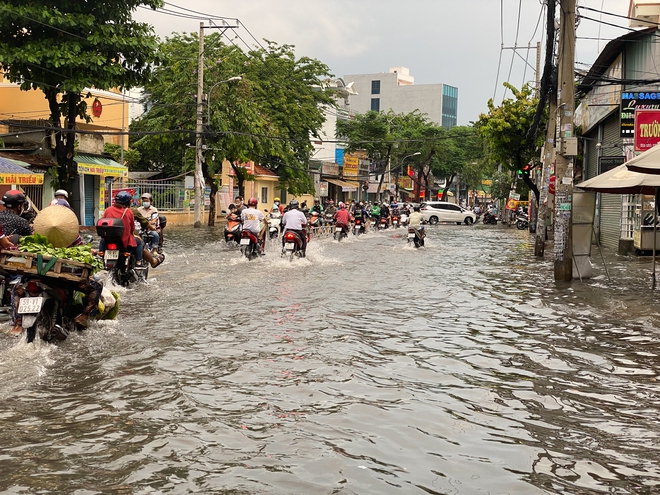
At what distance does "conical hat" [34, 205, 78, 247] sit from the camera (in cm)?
802

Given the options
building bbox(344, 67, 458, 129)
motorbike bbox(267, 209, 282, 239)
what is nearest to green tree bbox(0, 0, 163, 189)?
motorbike bbox(267, 209, 282, 239)

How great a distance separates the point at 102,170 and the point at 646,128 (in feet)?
82.2

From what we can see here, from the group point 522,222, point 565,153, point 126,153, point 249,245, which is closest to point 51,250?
point 565,153

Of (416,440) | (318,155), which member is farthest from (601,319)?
(318,155)

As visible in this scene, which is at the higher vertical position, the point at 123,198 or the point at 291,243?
the point at 123,198

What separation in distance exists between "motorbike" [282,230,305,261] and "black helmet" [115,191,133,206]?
7.09 meters

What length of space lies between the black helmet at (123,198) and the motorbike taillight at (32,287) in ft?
13.6

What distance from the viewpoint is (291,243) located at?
18844mm

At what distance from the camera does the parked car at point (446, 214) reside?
2386 inches

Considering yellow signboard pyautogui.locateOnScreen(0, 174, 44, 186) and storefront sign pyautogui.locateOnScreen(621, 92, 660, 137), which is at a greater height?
storefront sign pyautogui.locateOnScreen(621, 92, 660, 137)

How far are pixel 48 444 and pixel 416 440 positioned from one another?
7.71 feet

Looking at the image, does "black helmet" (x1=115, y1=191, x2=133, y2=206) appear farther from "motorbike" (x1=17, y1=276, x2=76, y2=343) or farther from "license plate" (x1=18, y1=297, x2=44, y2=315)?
"license plate" (x1=18, y1=297, x2=44, y2=315)

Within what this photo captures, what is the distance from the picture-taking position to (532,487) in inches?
173

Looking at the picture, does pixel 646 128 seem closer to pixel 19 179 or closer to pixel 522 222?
pixel 19 179
